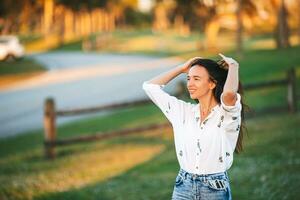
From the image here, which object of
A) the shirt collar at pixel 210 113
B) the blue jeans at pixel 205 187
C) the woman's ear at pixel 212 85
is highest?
the woman's ear at pixel 212 85

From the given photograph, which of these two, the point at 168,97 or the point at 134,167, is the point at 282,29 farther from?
the point at 168,97

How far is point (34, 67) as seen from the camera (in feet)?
121

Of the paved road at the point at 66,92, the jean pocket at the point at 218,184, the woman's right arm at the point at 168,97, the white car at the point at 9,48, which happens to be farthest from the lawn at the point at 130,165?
the white car at the point at 9,48

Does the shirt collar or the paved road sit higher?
the shirt collar

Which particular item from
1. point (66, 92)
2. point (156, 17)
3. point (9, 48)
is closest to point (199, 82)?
point (66, 92)

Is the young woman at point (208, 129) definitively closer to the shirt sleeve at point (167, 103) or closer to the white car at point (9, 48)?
the shirt sleeve at point (167, 103)

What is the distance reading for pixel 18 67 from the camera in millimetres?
37031

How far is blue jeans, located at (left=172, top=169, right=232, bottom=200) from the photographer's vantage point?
11.0 ft

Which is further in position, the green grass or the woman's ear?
the green grass

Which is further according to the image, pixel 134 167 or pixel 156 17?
pixel 156 17

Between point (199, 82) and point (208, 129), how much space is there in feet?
1.12

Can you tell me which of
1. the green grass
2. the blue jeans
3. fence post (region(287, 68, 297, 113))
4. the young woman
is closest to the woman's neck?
the young woman

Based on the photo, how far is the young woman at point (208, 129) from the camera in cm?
332

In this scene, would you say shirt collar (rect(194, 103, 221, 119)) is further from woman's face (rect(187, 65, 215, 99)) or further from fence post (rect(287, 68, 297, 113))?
fence post (rect(287, 68, 297, 113))
